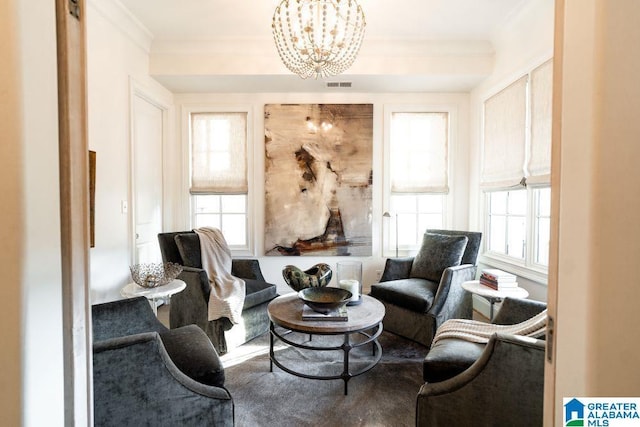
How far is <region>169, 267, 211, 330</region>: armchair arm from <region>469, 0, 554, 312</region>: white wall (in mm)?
2745

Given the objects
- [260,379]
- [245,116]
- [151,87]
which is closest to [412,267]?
[260,379]

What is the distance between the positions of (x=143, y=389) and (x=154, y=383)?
4 cm

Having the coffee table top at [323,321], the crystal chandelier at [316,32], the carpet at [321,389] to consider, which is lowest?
the carpet at [321,389]

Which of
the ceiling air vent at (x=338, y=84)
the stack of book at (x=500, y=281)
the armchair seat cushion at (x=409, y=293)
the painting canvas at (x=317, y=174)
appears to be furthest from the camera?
the painting canvas at (x=317, y=174)

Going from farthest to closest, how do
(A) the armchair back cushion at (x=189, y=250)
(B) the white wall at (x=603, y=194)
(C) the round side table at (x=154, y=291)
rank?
(A) the armchair back cushion at (x=189, y=250) → (C) the round side table at (x=154, y=291) → (B) the white wall at (x=603, y=194)

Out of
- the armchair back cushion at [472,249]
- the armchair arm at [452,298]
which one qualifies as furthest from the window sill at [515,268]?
the armchair arm at [452,298]

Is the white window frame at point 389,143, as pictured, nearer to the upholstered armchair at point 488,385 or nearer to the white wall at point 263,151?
the white wall at point 263,151

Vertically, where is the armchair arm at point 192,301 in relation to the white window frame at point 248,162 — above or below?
below

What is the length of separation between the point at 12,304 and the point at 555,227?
1015mm

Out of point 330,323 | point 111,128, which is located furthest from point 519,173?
point 111,128

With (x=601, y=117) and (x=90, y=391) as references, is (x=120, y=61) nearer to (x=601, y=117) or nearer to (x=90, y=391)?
(x=90, y=391)

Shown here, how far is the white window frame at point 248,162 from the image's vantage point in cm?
373

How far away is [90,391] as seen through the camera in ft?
2.24

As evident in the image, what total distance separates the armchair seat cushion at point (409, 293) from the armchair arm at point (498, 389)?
1129mm
